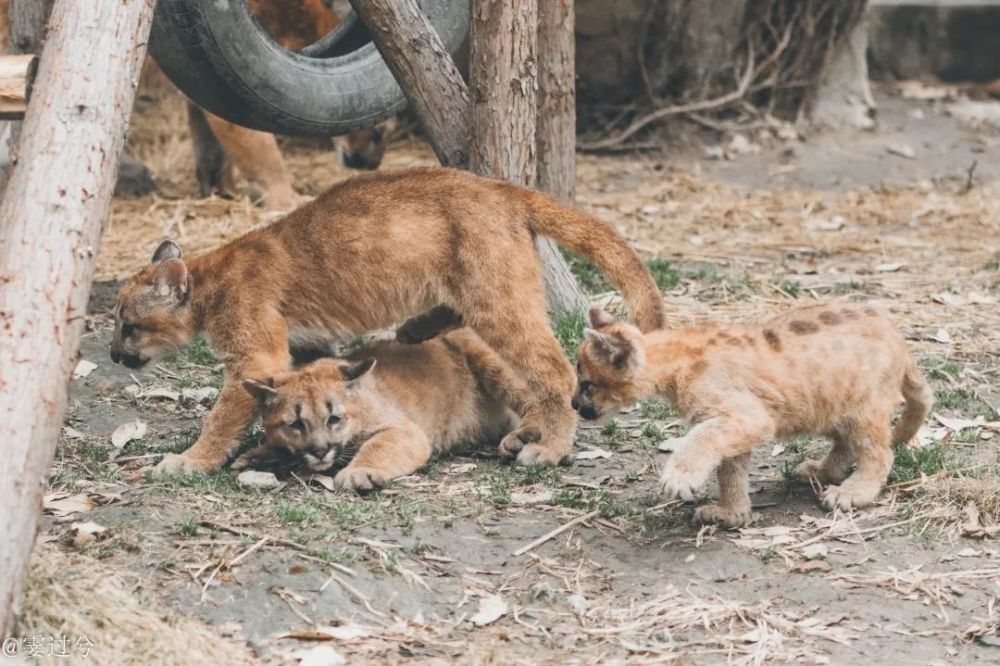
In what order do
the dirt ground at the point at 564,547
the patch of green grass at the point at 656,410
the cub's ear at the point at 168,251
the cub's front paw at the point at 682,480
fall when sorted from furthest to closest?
the patch of green grass at the point at 656,410 → the cub's ear at the point at 168,251 → the cub's front paw at the point at 682,480 → the dirt ground at the point at 564,547

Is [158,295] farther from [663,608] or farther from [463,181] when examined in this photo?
[663,608]

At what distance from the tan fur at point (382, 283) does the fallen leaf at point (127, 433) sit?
34cm

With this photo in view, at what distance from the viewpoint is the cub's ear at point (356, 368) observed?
6.65 m

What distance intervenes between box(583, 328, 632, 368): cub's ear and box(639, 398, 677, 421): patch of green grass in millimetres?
1576

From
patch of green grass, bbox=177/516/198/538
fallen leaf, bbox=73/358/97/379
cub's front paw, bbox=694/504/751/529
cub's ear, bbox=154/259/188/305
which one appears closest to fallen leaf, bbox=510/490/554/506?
cub's front paw, bbox=694/504/751/529

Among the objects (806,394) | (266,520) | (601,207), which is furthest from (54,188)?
(601,207)

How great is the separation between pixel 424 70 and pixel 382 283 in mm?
1495

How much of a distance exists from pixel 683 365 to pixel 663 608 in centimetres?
108

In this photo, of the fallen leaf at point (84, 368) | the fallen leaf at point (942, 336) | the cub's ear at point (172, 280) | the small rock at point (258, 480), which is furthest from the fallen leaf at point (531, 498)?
the fallen leaf at point (942, 336)

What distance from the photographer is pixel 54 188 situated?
5152mm

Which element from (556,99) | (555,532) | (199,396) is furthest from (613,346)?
(556,99)

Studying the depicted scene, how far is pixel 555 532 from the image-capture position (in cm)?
597

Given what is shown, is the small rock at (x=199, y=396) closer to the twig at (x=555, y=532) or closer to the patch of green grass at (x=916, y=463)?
the twig at (x=555, y=532)

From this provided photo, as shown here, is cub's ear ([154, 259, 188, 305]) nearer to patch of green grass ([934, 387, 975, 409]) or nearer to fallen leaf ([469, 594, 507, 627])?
fallen leaf ([469, 594, 507, 627])
